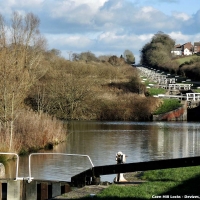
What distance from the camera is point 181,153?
29516 millimetres

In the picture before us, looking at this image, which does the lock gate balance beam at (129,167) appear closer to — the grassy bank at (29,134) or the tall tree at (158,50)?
the grassy bank at (29,134)

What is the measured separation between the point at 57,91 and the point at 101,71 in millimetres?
14047

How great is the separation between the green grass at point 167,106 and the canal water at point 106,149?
790 inches

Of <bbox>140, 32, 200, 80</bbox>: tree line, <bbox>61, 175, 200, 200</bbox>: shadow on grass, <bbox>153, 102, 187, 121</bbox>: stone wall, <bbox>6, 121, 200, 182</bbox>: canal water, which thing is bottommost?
<bbox>6, 121, 200, 182</bbox>: canal water

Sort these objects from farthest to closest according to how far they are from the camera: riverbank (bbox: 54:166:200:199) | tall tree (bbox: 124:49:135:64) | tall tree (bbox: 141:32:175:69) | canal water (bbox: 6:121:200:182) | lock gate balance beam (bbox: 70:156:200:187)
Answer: tall tree (bbox: 124:49:135:64), tall tree (bbox: 141:32:175:69), canal water (bbox: 6:121:200:182), lock gate balance beam (bbox: 70:156:200:187), riverbank (bbox: 54:166:200:199)

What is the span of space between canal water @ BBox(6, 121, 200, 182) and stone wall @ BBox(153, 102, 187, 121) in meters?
18.9

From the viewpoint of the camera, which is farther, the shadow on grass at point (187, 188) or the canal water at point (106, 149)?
the canal water at point (106, 149)

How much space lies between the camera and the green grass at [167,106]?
65688 millimetres

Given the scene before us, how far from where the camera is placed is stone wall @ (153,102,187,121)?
64.6m

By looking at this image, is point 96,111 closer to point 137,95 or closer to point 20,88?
point 137,95

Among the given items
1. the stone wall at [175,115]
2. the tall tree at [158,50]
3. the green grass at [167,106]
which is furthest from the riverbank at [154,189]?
the tall tree at [158,50]

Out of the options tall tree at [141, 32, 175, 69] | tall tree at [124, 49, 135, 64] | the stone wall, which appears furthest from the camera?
tall tree at [124, 49, 135, 64]

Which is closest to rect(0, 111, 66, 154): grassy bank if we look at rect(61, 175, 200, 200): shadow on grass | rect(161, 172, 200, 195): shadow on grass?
rect(161, 172, 200, 195): shadow on grass

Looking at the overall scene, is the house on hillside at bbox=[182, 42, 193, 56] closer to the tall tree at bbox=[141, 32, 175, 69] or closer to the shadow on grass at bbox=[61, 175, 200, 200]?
the tall tree at bbox=[141, 32, 175, 69]
